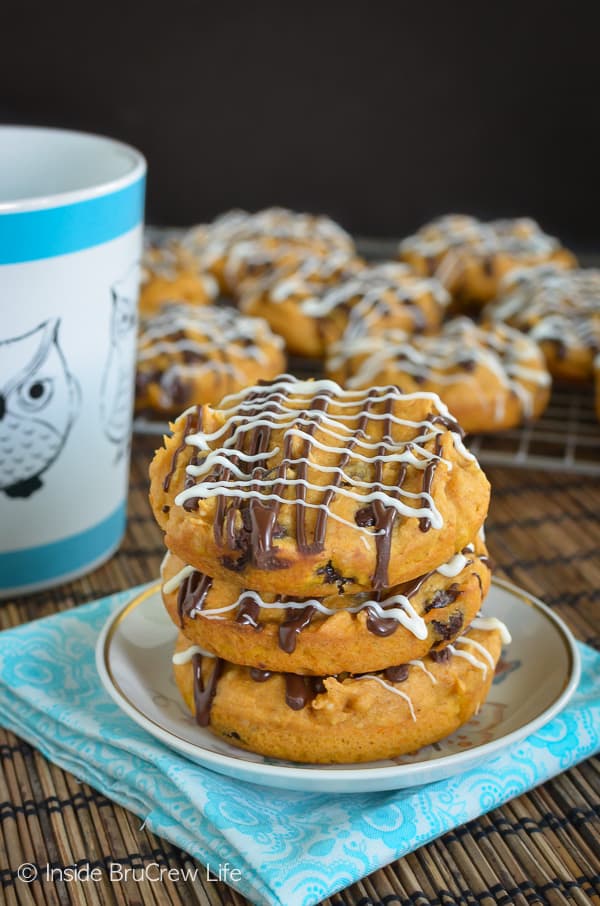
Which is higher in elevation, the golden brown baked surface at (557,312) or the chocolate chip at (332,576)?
the chocolate chip at (332,576)

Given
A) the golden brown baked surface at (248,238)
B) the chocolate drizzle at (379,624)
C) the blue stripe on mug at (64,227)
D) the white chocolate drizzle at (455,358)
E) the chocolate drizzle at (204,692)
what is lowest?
the golden brown baked surface at (248,238)

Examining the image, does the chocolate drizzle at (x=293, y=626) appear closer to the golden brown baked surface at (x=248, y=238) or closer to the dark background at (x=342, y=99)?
the golden brown baked surface at (x=248, y=238)

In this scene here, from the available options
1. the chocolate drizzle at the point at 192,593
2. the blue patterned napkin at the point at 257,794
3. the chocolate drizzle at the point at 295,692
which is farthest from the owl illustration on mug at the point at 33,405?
the chocolate drizzle at the point at 295,692

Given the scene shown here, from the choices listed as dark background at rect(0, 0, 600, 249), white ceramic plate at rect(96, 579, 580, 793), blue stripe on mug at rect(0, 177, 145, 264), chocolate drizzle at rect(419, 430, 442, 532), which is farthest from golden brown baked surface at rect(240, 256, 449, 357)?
chocolate drizzle at rect(419, 430, 442, 532)

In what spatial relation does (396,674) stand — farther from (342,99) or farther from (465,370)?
(342,99)

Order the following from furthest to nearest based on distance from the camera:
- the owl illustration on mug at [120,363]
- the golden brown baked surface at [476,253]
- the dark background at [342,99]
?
the dark background at [342,99]
the golden brown baked surface at [476,253]
the owl illustration on mug at [120,363]

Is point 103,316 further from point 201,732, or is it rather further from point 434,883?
point 434,883

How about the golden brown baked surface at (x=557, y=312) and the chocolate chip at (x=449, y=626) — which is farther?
the golden brown baked surface at (x=557, y=312)

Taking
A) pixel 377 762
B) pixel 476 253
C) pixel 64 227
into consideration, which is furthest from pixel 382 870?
pixel 476 253

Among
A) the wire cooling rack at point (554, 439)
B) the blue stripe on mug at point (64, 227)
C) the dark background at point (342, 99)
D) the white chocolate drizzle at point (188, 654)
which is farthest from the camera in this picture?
the dark background at point (342, 99)
